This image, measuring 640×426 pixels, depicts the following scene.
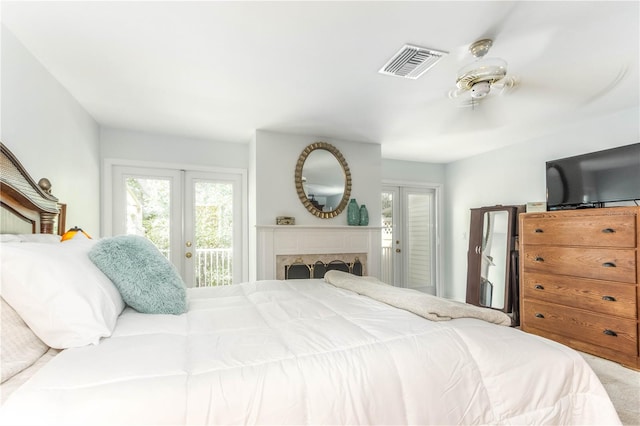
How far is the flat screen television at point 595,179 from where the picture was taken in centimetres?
279

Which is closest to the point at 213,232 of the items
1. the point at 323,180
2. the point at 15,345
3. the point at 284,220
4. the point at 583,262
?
the point at 284,220

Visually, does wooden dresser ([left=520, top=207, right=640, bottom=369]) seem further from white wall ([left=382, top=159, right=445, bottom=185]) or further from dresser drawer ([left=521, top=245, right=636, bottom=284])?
white wall ([left=382, top=159, right=445, bottom=185])

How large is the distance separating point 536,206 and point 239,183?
3.76 m

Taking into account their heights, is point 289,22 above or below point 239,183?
above

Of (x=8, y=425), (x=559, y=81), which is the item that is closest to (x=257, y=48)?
(x=8, y=425)

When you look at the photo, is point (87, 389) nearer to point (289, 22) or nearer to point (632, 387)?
point (289, 22)

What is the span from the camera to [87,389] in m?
0.79

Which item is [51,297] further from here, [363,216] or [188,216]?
[363,216]

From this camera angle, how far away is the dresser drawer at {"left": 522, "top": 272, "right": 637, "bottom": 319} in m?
2.55

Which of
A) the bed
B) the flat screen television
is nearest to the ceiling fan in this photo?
the flat screen television

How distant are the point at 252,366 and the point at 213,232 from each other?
3.41m

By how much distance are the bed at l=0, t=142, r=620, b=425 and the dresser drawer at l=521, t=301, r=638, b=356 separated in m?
1.96

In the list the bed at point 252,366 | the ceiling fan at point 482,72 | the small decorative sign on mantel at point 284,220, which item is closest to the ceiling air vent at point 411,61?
the ceiling fan at point 482,72

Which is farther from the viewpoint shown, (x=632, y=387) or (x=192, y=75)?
(x=192, y=75)
